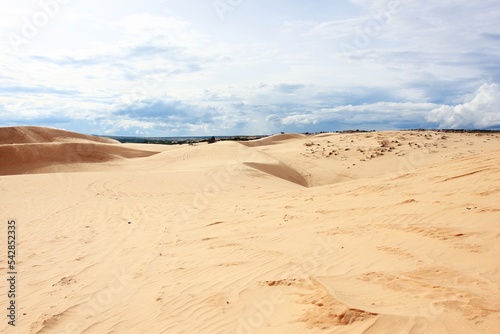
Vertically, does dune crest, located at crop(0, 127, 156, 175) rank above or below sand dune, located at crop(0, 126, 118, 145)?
below

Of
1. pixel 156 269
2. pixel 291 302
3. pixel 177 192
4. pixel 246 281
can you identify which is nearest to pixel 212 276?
pixel 246 281

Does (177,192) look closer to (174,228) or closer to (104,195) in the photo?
(104,195)

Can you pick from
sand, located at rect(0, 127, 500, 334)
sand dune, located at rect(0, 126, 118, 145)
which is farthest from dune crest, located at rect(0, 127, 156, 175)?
sand, located at rect(0, 127, 500, 334)

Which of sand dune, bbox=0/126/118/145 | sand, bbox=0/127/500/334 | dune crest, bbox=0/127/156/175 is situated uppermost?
sand dune, bbox=0/126/118/145

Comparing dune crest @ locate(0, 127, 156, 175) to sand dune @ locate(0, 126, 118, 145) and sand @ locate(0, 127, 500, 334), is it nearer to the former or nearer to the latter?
sand dune @ locate(0, 126, 118, 145)

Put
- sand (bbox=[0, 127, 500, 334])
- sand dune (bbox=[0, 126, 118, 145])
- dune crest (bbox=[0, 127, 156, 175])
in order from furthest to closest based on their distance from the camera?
1. sand dune (bbox=[0, 126, 118, 145])
2. dune crest (bbox=[0, 127, 156, 175])
3. sand (bbox=[0, 127, 500, 334])

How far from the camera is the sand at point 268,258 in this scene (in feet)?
12.6

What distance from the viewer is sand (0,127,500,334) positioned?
3.85m

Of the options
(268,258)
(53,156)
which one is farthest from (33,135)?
(268,258)

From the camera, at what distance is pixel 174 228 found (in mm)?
8953

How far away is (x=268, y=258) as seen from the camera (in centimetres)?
587

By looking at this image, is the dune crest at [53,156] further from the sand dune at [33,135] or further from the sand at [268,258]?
the sand at [268,258]

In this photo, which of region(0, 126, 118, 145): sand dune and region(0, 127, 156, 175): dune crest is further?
region(0, 126, 118, 145): sand dune

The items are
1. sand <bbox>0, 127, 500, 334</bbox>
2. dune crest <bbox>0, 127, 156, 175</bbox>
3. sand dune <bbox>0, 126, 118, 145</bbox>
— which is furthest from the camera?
sand dune <bbox>0, 126, 118, 145</bbox>
